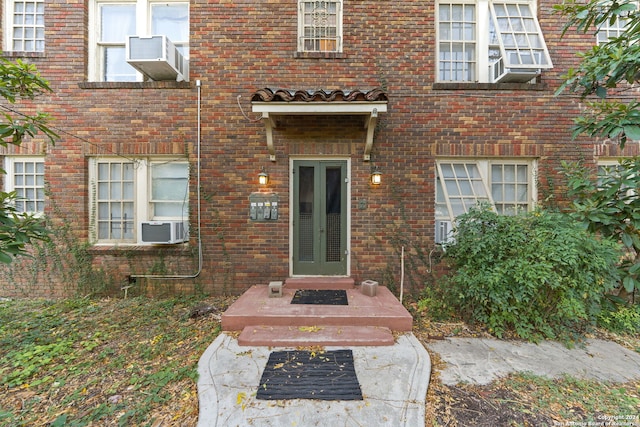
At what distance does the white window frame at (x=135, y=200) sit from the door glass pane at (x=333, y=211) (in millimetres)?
2738

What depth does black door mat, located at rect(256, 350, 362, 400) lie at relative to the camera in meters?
2.49

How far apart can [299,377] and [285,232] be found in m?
2.73

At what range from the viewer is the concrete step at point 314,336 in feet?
10.7

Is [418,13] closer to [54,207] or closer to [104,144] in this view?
[104,144]

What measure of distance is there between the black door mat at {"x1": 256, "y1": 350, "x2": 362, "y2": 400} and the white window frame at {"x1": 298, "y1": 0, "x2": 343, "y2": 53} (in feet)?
16.8

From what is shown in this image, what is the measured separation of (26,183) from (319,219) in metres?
5.67

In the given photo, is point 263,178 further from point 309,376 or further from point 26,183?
point 26,183

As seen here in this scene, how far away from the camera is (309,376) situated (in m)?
2.72

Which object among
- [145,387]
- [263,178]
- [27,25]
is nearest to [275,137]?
[263,178]

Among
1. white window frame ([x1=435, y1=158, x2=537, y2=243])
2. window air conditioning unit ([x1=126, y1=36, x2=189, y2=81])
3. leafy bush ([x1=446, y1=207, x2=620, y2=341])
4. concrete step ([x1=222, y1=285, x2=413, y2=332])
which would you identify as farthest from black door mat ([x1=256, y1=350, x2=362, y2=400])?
window air conditioning unit ([x1=126, y1=36, x2=189, y2=81])

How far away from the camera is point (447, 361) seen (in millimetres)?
3129

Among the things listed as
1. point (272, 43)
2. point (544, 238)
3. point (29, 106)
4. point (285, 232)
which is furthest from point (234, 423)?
point (29, 106)

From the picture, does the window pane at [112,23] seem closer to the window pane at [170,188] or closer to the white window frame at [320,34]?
the window pane at [170,188]

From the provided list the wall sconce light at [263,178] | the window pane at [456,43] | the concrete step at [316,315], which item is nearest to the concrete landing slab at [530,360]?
the concrete step at [316,315]
